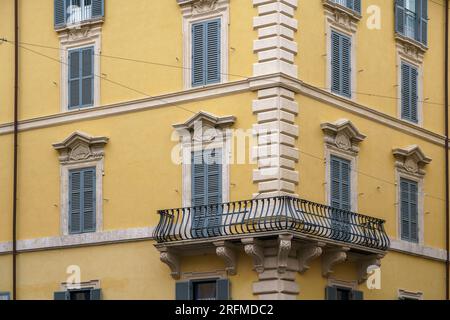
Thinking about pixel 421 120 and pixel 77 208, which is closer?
pixel 77 208

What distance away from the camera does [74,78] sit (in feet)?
126

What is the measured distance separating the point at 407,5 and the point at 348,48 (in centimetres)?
408

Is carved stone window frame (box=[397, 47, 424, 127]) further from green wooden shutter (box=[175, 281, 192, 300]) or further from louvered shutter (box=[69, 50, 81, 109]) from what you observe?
louvered shutter (box=[69, 50, 81, 109])

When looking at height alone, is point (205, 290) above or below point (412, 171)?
below

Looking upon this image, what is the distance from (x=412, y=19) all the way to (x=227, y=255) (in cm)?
1115

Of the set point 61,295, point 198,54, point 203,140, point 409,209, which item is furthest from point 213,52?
point 409,209

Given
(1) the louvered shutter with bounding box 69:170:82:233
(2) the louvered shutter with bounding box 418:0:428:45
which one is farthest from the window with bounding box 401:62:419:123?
(1) the louvered shutter with bounding box 69:170:82:233

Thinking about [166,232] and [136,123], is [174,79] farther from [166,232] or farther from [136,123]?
[166,232]

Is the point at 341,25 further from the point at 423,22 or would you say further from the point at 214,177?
the point at 214,177

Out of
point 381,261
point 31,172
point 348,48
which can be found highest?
point 348,48

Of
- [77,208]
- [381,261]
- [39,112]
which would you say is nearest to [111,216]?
[77,208]

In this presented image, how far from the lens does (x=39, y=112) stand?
3906 cm

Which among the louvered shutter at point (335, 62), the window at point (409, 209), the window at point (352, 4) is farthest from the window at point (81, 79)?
the window at point (409, 209)

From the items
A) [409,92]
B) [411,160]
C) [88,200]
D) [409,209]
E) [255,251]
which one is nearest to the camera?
[255,251]
